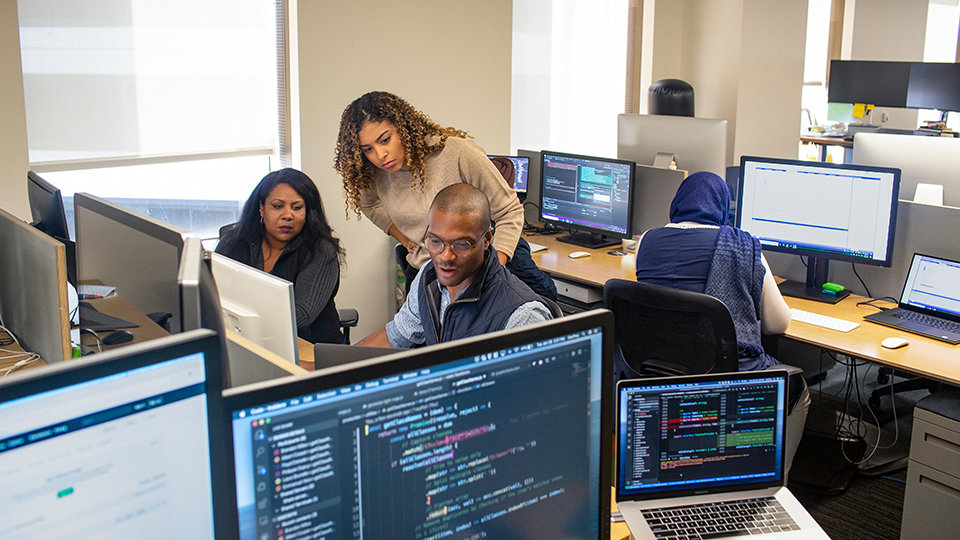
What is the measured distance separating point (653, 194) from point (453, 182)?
1411 mm

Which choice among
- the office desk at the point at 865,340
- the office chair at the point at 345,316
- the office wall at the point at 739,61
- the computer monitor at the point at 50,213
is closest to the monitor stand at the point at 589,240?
the office desk at the point at 865,340

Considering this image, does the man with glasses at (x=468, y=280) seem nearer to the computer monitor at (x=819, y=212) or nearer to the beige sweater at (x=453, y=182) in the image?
the beige sweater at (x=453, y=182)

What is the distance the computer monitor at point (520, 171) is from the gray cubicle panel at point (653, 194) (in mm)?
713

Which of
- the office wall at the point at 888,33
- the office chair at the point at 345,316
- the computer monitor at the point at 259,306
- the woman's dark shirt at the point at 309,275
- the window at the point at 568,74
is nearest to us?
the computer monitor at the point at 259,306

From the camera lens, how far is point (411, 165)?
302 centimetres

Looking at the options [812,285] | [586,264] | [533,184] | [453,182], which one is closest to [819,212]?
[812,285]

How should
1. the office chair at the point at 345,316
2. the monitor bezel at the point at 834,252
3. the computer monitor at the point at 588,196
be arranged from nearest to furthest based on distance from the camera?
the monitor bezel at the point at 834,252 → the office chair at the point at 345,316 → the computer monitor at the point at 588,196

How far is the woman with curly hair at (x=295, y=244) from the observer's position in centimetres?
289

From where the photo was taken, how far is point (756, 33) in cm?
579

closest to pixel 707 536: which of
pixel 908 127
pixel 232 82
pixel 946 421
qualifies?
pixel 946 421

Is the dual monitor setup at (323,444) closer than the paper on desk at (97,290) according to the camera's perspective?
Yes

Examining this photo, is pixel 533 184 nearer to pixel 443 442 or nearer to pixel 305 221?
pixel 305 221

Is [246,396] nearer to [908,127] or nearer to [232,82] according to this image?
[232,82]

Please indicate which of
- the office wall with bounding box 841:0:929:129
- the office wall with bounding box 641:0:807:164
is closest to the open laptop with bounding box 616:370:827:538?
the office wall with bounding box 641:0:807:164
